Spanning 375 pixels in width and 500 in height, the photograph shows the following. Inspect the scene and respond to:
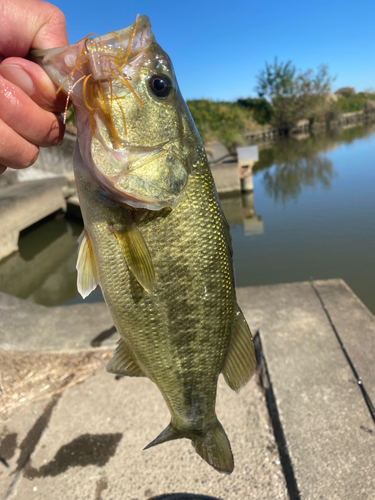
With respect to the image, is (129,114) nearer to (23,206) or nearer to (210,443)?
(210,443)

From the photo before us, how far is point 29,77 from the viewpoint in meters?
1.18

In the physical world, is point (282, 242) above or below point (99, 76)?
below

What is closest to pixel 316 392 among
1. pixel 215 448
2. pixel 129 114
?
pixel 215 448

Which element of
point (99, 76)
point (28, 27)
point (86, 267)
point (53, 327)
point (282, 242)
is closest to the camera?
point (99, 76)

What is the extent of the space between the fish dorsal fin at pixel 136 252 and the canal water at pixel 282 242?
17.8 feet

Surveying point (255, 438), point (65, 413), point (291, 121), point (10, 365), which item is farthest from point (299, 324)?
point (291, 121)

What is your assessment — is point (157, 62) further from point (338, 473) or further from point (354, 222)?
point (354, 222)

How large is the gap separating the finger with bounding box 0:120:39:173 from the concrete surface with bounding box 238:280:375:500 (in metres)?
2.46

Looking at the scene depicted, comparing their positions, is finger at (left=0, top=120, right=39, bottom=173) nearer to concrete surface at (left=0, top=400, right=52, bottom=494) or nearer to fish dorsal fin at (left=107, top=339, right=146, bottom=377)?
fish dorsal fin at (left=107, top=339, right=146, bottom=377)

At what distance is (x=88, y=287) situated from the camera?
1406 mm

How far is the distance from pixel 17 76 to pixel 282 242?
8221 millimetres

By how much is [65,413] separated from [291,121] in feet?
165

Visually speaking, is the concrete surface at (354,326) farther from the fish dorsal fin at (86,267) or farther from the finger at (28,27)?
the finger at (28,27)

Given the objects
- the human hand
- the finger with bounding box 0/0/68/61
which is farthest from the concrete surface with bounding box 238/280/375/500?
the finger with bounding box 0/0/68/61
